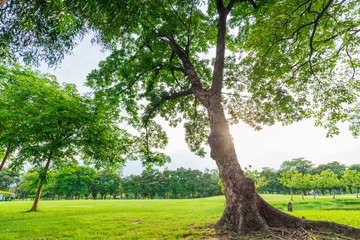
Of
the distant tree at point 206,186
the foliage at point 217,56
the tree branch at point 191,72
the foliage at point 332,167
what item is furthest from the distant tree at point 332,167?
the tree branch at point 191,72

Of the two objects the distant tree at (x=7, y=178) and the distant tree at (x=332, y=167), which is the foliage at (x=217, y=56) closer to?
the distant tree at (x=7, y=178)

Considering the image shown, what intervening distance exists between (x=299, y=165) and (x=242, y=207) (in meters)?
93.9

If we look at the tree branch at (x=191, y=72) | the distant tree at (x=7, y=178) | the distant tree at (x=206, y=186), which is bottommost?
the distant tree at (x=206, y=186)

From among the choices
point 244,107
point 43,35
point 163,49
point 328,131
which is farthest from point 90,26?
point 328,131

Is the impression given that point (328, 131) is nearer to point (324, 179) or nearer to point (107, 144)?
point (107, 144)

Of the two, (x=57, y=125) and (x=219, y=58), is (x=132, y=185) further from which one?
(x=219, y=58)

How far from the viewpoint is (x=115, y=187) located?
2564 inches

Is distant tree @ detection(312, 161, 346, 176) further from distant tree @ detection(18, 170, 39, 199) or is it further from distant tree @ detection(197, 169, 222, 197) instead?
distant tree @ detection(18, 170, 39, 199)

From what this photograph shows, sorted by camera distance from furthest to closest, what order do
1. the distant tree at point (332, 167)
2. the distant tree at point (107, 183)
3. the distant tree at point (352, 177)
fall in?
the distant tree at point (332, 167) → the distant tree at point (107, 183) → the distant tree at point (352, 177)

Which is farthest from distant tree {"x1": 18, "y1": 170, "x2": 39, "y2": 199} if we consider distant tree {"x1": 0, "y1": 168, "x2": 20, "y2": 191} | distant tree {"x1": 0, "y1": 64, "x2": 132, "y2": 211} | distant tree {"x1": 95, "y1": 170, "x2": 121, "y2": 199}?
distant tree {"x1": 95, "y1": 170, "x2": 121, "y2": 199}

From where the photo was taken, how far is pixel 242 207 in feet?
18.8

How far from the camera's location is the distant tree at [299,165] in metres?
75.0

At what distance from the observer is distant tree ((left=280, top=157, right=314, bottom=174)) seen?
75031 millimetres

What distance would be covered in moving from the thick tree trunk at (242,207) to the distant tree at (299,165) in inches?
3479
